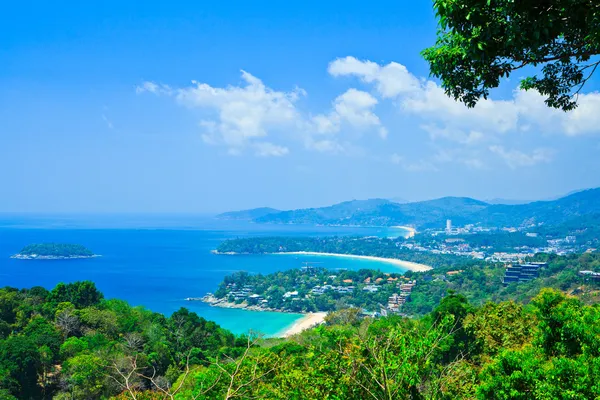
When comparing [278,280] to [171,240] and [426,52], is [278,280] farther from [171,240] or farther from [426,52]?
[171,240]

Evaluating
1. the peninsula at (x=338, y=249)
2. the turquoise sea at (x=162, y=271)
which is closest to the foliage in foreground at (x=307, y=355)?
the turquoise sea at (x=162, y=271)

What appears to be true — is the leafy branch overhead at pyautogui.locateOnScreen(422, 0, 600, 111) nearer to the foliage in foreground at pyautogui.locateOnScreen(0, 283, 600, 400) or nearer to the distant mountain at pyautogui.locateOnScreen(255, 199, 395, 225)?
the foliage in foreground at pyautogui.locateOnScreen(0, 283, 600, 400)

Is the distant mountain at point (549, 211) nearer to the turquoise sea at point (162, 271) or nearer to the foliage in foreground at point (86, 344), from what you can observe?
the turquoise sea at point (162, 271)

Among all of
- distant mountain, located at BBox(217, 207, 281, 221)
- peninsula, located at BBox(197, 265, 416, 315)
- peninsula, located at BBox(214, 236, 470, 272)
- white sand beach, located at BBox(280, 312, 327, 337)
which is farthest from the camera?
distant mountain, located at BBox(217, 207, 281, 221)

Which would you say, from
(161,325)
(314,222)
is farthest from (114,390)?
(314,222)

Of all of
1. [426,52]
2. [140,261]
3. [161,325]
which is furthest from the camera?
[140,261]

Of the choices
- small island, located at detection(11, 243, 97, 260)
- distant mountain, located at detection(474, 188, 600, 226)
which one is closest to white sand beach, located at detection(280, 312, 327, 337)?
small island, located at detection(11, 243, 97, 260)
